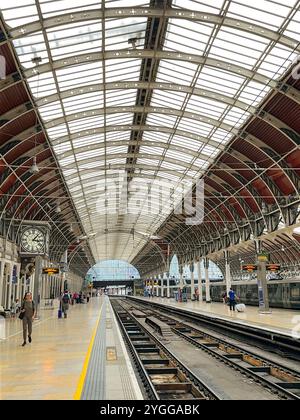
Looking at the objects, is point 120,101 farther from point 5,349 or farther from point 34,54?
point 5,349

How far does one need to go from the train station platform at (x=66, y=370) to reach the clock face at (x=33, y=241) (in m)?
14.2

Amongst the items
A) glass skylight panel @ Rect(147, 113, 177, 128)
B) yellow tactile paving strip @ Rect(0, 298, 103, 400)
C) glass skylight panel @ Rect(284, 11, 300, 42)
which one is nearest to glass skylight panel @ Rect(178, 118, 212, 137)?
glass skylight panel @ Rect(147, 113, 177, 128)

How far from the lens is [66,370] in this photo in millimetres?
10648

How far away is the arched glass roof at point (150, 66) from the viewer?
743 inches

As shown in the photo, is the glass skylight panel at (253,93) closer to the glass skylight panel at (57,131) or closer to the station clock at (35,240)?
the glass skylight panel at (57,131)

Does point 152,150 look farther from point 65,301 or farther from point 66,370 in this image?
point 66,370

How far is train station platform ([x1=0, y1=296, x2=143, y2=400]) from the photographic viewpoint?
8.31 meters

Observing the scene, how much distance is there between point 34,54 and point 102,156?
18703mm

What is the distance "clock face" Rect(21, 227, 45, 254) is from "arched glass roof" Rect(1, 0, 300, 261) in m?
6.96

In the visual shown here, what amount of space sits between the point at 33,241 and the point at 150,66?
1609 centimetres

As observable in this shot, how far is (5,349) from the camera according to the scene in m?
14.5

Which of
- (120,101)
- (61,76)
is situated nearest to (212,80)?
(120,101)

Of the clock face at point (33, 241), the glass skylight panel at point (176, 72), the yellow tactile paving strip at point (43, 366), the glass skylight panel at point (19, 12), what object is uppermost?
the glass skylight panel at point (176, 72)

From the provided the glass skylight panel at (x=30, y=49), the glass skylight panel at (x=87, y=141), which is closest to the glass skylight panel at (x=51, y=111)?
the glass skylight panel at (x=30, y=49)
